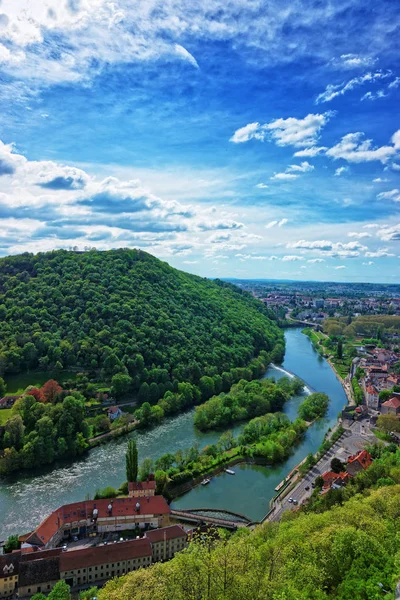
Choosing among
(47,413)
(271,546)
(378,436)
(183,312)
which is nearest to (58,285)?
(183,312)

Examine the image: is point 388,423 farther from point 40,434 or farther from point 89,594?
point 40,434

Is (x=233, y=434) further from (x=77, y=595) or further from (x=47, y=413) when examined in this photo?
(x=77, y=595)

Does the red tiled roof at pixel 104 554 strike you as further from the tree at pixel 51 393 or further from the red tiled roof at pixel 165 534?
the tree at pixel 51 393

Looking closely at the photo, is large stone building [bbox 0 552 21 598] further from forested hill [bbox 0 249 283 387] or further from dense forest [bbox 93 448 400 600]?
forested hill [bbox 0 249 283 387]

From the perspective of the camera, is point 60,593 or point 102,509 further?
point 102,509

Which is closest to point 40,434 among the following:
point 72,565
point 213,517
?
point 72,565
